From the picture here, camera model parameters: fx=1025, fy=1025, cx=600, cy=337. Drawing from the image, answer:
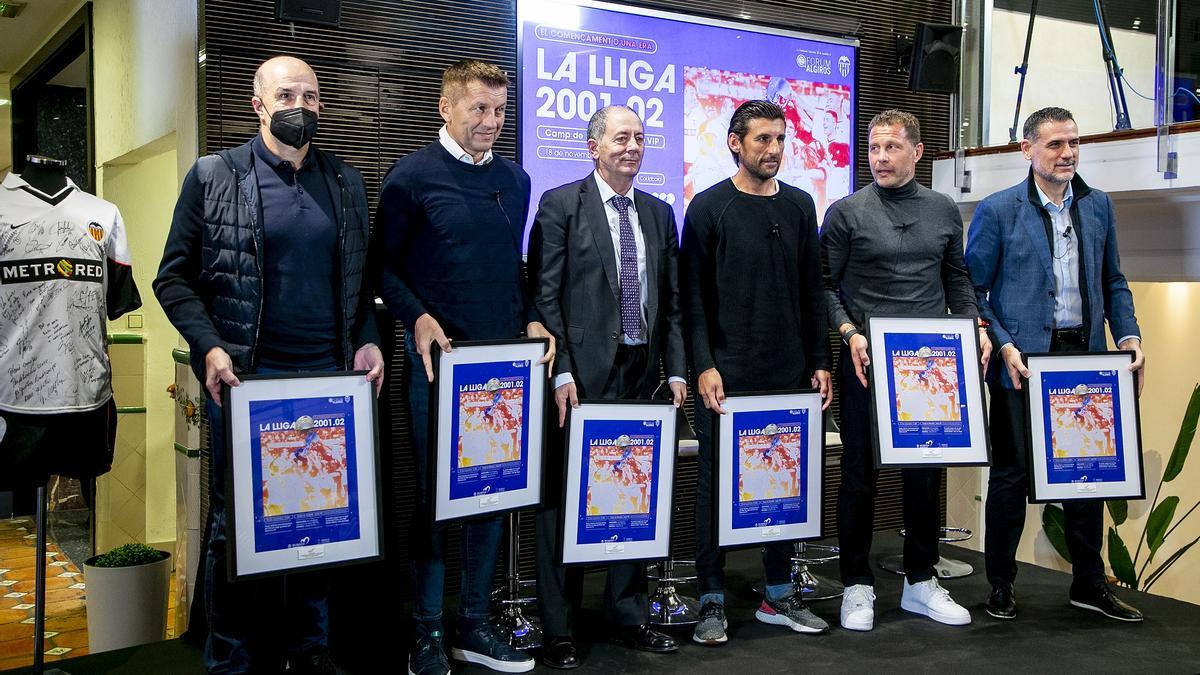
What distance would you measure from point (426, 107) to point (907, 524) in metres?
2.34

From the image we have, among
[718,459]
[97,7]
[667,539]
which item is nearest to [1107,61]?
[718,459]

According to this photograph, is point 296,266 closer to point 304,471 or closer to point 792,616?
point 304,471

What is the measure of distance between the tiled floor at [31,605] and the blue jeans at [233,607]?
115cm

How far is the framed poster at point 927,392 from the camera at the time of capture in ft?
11.0

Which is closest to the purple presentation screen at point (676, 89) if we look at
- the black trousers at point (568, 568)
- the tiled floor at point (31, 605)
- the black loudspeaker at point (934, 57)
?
the black loudspeaker at point (934, 57)

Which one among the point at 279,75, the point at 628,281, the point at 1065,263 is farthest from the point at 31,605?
the point at 1065,263

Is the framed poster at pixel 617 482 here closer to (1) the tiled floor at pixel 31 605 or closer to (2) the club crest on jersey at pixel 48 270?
(2) the club crest on jersey at pixel 48 270

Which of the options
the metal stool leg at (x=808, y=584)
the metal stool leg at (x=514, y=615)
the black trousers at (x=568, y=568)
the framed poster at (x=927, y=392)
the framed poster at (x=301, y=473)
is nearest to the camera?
the framed poster at (x=301, y=473)

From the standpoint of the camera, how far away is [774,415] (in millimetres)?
3289

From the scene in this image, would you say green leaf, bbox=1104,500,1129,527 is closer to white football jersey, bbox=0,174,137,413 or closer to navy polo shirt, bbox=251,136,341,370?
navy polo shirt, bbox=251,136,341,370

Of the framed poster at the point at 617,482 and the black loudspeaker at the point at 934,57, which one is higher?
the black loudspeaker at the point at 934,57

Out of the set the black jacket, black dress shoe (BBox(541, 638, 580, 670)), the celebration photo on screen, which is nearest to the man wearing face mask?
the black jacket

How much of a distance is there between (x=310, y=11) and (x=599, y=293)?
1.56 m

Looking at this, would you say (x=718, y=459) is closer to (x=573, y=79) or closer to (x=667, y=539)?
(x=667, y=539)
